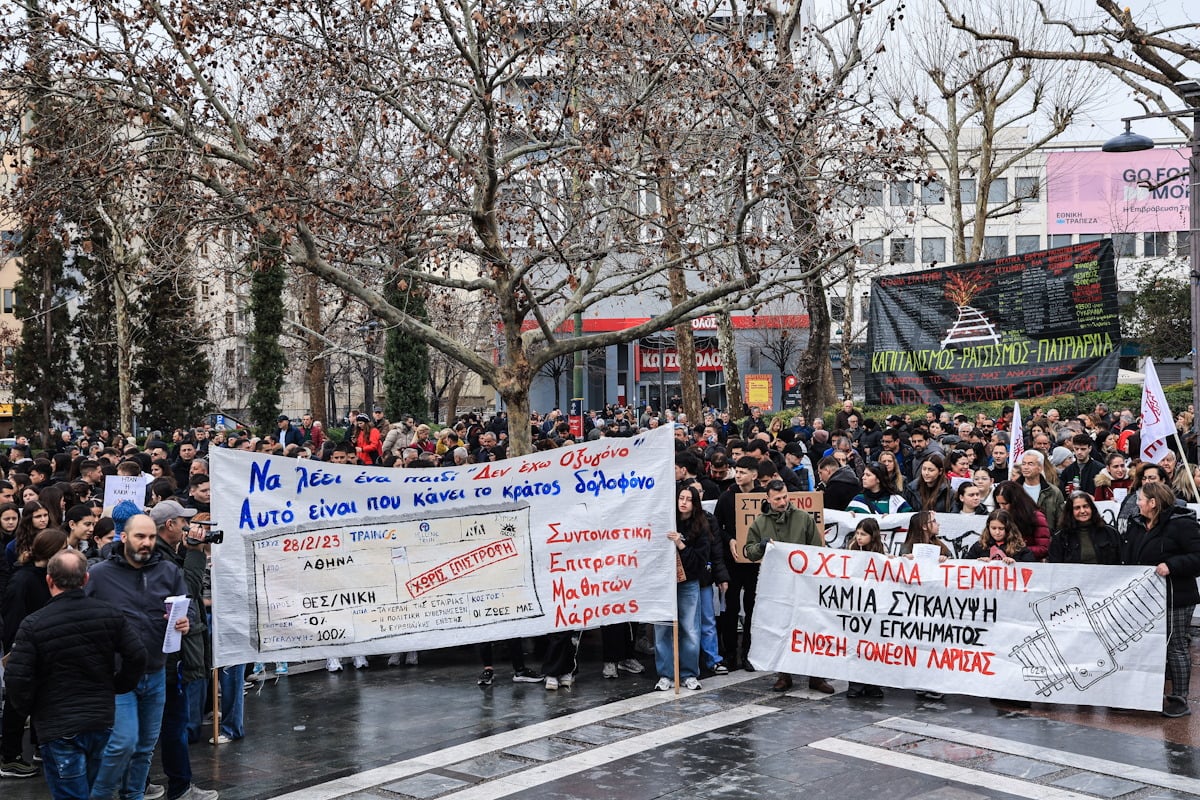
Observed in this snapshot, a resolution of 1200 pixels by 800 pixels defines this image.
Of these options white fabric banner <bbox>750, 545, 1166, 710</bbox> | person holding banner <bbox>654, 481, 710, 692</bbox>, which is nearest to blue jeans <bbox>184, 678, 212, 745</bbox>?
person holding banner <bbox>654, 481, 710, 692</bbox>

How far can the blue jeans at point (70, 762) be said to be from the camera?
20.9ft

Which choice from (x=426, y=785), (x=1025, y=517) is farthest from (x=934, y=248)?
(x=426, y=785)

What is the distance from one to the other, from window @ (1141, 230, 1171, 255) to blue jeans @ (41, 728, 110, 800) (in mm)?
63977

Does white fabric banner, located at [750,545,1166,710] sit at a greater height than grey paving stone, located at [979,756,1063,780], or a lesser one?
greater

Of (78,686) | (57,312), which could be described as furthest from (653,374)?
(78,686)

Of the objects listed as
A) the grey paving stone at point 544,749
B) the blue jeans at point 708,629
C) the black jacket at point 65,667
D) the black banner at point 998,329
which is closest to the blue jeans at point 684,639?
the blue jeans at point 708,629

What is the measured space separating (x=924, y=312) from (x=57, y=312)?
30840 mm

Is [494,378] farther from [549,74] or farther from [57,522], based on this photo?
[57,522]

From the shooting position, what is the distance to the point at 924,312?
18.4 meters

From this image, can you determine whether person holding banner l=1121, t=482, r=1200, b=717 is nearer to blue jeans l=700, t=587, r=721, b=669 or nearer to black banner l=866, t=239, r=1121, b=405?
blue jeans l=700, t=587, r=721, b=669

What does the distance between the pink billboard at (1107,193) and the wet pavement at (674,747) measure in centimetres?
5840

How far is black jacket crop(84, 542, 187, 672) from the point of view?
701 cm

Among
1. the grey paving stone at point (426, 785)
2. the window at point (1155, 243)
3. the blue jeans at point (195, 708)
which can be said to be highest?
the window at point (1155, 243)

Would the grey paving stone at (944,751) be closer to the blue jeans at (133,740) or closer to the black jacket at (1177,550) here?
the black jacket at (1177,550)
